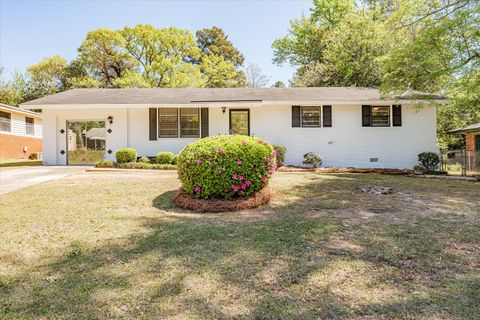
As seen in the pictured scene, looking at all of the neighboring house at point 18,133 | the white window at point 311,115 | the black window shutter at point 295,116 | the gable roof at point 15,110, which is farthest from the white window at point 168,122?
the neighboring house at point 18,133

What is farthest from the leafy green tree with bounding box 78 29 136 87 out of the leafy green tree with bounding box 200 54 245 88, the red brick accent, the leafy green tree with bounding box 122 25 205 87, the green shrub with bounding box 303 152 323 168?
the red brick accent

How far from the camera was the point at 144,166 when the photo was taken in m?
11.6

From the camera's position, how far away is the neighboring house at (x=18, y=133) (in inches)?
789

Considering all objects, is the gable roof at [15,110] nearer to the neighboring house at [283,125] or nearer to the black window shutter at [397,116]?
the neighboring house at [283,125]

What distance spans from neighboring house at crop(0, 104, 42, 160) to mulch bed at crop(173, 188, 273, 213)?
19.8 m

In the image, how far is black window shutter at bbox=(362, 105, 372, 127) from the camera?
45.1 feet

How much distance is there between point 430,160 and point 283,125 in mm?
6544

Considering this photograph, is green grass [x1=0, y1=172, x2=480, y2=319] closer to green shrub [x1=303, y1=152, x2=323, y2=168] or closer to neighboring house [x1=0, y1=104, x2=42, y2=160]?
green shrub [x1=303, y1=152, x2=323, y2=168]

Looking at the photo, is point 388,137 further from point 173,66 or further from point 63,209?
point 173,66

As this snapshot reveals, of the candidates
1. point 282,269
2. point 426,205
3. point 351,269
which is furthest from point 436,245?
point 426,205

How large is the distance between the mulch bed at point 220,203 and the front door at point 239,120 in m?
8.23

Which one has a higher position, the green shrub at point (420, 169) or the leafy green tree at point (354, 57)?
the leafy green tree at point (354, 57)

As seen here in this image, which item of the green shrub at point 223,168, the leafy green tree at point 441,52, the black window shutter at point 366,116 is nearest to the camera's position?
the green shrub at point 223,168

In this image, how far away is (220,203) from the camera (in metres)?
5.71
